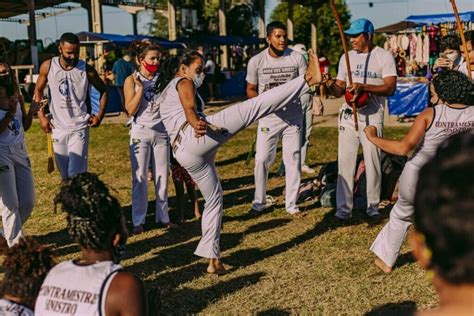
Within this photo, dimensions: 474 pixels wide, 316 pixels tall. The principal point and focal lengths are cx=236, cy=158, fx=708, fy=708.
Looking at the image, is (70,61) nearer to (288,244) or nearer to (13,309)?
(288,244)

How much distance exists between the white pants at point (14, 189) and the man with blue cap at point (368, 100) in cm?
280

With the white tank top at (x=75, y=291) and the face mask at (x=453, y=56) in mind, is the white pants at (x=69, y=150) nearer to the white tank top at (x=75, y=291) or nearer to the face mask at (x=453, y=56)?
the white tank top at (x=75, y=291)

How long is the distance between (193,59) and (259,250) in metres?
1.91

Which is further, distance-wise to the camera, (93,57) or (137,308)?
(93,57)

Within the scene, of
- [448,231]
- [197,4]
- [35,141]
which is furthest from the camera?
[197,4]

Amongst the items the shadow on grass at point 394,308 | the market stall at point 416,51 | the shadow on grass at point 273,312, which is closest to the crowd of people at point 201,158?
the shadow on grass at point 394,308

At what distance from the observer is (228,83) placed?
27375 millimetres

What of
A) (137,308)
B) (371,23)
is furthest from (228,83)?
(137,308)

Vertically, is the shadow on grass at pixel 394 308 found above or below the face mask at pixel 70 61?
below

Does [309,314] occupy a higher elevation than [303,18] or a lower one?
lower

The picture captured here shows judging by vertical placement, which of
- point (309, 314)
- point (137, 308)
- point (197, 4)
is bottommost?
point (309, 314)

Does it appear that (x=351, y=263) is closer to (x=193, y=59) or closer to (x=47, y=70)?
(x=193, y=59)

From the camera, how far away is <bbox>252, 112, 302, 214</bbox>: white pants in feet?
24.6

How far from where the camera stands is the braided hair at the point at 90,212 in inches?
117
